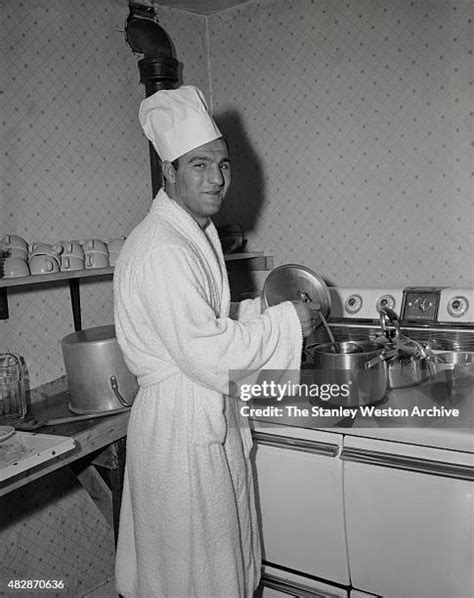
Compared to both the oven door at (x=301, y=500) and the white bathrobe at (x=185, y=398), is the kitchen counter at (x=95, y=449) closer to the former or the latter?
the white bathrobe at (x=185, y=398)

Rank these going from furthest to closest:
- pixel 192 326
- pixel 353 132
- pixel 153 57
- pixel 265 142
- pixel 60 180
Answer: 1. pixel 265 142
2. pixel 353 132
3. pixel 153 57
4. pixel 60 180
5. pixel 192 326

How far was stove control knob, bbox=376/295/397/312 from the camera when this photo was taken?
2.14 metres

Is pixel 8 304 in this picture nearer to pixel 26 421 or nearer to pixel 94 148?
pixel 26 421

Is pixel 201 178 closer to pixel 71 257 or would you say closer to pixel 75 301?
pixel 71 257

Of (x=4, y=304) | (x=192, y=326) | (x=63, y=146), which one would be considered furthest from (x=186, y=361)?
(x=63, y=146)

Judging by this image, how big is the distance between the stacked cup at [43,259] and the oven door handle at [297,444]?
2.58 ft

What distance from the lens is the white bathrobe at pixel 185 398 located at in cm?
138

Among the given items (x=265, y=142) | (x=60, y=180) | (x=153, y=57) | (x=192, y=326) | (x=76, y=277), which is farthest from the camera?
(x=265, y=142)

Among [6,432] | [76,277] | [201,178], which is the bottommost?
[6,432]

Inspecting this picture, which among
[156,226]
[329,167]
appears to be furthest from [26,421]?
[329,167]

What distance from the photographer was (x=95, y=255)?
2.04 metres

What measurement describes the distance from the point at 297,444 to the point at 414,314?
656 mm

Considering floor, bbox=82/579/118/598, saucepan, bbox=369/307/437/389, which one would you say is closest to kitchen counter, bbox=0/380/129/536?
floor, bbox=82/579/118/598

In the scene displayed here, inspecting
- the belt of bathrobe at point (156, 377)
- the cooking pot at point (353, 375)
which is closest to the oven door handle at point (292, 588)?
the cooking pot at point (353, 375)
